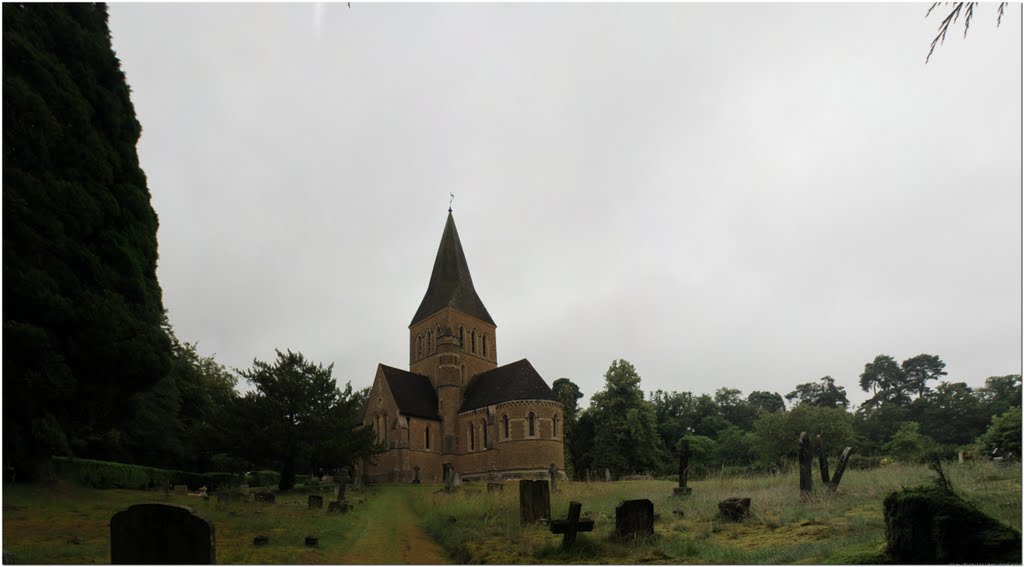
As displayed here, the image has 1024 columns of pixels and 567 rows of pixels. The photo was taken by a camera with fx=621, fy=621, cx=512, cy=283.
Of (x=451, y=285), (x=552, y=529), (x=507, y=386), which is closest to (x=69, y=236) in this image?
(x=552, y=529)

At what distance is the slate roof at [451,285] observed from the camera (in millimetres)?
51688

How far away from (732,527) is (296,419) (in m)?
23.9

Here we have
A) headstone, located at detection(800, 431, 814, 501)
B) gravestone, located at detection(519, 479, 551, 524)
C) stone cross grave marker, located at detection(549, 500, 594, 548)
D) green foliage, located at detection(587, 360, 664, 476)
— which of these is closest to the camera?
stone cross grave marker, located at detection(549, 500, 594, 548)

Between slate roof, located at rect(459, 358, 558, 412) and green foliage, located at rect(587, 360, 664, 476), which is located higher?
slate roof, located at rect(459, 358, 558, 412)

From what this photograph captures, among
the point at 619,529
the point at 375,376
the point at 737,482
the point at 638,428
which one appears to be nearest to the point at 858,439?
the point at 638,428

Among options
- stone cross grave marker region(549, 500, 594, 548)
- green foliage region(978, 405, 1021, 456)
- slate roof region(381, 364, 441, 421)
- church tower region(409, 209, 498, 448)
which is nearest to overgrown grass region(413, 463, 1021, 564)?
stone cross grave marker region(549, 500, 594, 548)

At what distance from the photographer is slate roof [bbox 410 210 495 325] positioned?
170ft

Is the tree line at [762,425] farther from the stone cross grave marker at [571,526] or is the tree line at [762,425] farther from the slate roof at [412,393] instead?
the stone cross grave marker at [571,526]

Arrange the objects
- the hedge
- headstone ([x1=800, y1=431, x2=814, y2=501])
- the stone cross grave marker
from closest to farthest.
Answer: the stone cross grave marker → headstone ([x1=800, y1=431, x2=814, y2=501]) → the hedge

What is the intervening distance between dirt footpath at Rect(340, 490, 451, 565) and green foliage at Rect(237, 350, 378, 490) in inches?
416

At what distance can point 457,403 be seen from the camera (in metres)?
48.9

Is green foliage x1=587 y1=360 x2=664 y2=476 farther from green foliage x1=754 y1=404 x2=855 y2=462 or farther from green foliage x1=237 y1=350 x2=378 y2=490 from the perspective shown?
green foliage x1=237 y1=350 x2=378 y2=490

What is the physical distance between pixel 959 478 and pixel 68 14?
81.7 feet

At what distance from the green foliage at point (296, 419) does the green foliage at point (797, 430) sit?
36.6m
